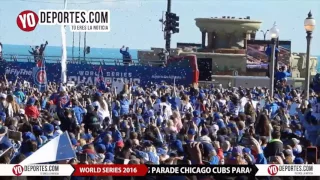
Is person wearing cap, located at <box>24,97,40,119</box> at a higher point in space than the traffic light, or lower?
lower

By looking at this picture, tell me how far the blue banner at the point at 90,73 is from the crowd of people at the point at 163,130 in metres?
7.50

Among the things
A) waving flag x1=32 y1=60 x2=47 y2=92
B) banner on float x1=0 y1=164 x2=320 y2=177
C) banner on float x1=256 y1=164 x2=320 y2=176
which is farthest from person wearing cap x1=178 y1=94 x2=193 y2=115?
banner on float x1=0 y1=164 x2=320 y2=177

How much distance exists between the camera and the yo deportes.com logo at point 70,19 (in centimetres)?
2712

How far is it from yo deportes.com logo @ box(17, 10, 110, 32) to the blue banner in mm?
3638

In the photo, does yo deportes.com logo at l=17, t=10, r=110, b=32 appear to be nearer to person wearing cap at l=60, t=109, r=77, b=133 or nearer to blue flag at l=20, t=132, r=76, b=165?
person wearing cap at l=60, t=109, r=77, b=133

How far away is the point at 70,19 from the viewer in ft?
93.0

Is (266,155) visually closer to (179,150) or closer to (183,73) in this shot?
(179,150)

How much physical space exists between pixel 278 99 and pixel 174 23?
15.2 metres

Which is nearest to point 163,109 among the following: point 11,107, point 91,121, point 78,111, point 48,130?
point 78,111

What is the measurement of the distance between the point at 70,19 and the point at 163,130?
37.5 feet

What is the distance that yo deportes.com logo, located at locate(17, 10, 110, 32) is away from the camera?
89.0ft

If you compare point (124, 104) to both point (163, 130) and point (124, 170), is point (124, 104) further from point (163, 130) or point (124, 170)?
point (124, 170)

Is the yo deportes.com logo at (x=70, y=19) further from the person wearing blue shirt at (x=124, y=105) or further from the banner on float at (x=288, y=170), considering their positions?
the banner on float at (x=288, y=170)

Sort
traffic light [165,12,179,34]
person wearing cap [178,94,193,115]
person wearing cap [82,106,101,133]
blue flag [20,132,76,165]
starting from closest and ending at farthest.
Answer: blue flag [20,132,76,165] < person wearing cap [82,106,101,133] < person wearing cap [178,94,193,115] < traffic light [165,12,179,34]
